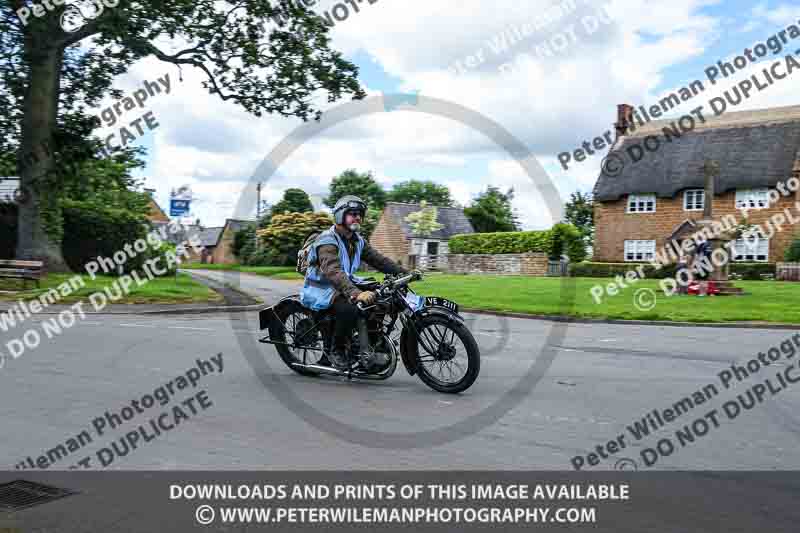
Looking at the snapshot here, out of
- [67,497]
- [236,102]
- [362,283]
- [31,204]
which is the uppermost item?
[236,102]

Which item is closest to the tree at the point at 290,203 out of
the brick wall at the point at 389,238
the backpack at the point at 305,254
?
the brick wall at the point at 389,238

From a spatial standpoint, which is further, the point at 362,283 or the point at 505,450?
the point at 362,283

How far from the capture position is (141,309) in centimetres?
1831

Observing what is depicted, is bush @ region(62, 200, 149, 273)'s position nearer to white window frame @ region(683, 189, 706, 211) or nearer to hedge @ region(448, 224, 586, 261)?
hedge @ region(448, 224, 586, 261)

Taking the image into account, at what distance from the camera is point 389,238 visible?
6969 centimetres

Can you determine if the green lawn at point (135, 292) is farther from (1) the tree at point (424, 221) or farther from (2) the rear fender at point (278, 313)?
(1) the tree at point (424, 221)

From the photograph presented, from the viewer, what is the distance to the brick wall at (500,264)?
153 ft

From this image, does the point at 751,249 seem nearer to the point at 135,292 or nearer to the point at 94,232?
the point at 94,232

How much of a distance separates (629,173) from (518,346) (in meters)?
44.4

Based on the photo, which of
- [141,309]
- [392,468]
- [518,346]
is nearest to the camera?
[392,468]

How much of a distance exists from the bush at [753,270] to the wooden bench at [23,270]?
107ft

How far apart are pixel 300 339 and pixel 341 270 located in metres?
1.22

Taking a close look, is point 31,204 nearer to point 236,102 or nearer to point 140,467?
point 236,102

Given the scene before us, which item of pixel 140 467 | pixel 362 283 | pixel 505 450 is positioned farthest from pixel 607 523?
pixel 362 283
